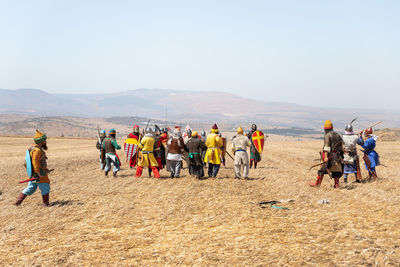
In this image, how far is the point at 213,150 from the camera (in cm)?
1470

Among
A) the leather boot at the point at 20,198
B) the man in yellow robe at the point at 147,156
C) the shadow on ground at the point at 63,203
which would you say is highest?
the man in yellow robe at the point at 147,156

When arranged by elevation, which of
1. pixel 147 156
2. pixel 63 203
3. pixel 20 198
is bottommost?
pixel 63 203

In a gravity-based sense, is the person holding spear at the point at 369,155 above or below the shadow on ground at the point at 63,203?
above

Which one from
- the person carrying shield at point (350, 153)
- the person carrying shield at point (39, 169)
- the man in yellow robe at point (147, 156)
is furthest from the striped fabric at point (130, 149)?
the person carrying shield at point (350, 153)

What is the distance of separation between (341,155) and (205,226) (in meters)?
6.28

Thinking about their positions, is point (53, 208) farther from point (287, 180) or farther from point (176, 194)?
point (287, 180)

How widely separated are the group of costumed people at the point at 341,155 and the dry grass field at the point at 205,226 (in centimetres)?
57

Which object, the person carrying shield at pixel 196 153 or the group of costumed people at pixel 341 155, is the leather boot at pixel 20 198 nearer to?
the person carrying shield at pixel 196 153

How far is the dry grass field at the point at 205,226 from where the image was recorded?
250 inches

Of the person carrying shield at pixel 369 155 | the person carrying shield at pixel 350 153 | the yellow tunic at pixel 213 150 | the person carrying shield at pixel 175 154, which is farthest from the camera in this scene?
the person carrying shield at pixel 175 154

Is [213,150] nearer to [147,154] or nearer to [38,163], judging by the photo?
[147,154]

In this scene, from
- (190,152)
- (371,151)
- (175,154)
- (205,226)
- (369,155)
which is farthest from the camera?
(175,154)

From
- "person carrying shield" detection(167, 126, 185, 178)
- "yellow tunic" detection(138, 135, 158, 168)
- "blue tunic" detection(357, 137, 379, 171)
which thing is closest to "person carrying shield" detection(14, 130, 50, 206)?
"yellow tunic" detection(138, 135, 158, 168)

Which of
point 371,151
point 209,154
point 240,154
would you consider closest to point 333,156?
point 371,151
